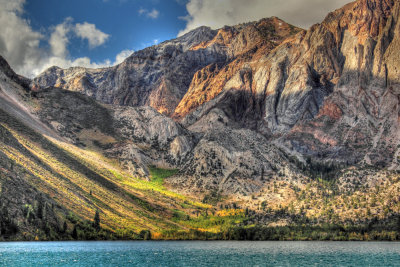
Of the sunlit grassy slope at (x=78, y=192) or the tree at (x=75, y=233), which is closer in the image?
the tree at (x=75, y=233)

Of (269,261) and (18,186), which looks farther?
(18,186)

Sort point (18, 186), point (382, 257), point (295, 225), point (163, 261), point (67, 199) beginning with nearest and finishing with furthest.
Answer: point (163, 261)
point (382, 257)
point (18, 186)
point (67, 199)
point (295, 225)

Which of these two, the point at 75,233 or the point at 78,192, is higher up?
the point at 78,192

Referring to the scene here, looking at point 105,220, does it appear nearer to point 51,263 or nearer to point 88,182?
point 88,182

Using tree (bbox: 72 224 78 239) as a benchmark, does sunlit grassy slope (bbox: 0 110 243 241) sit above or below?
above

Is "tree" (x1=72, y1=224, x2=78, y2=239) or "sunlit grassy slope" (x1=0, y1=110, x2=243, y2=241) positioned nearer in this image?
"tree" (x1=72, y1=224, x2=78, y2=239)

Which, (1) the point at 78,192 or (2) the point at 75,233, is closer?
(2) the point at 75,233

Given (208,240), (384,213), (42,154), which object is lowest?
(208,240)

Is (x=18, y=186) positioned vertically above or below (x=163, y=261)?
above

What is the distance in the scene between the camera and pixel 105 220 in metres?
159

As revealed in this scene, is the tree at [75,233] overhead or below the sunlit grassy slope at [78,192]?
below

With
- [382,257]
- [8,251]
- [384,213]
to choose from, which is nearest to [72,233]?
[8,251]

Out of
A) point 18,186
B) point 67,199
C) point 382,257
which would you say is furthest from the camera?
point 67,199

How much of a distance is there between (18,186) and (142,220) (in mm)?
65494
